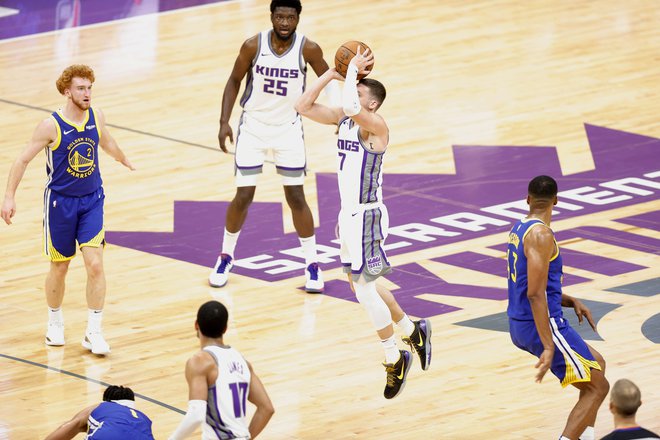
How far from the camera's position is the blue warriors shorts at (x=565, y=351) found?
7.55m

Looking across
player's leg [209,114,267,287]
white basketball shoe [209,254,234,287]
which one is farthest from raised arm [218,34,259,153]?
white basketball shoe [209,254,234,287]

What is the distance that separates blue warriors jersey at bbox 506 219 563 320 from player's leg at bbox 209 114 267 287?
3504 millimetres

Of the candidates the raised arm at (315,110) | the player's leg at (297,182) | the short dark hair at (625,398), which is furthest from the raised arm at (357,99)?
the short dark hair at (625,398)

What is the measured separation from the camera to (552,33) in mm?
17750

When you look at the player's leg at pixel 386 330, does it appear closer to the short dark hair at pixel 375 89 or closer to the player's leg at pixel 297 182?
the short dark hair at pixel 375 89

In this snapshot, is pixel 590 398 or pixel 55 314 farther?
pixel 55 314

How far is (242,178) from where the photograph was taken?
426 inches

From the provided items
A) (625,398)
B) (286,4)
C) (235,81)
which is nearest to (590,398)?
(625,398)

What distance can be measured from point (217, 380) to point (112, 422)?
96 cm

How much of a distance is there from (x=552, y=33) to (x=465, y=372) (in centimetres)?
936

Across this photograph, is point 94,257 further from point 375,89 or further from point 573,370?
point 573,370

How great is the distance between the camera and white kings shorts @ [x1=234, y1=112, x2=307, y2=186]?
1080cm

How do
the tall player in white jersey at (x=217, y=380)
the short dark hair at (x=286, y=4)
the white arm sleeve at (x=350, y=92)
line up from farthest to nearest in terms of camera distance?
the short dark hair at (x=286, y=4)
the white arm sleeve at (x=350, y=92)
the tall player in white jersey at (x=217, y=380)

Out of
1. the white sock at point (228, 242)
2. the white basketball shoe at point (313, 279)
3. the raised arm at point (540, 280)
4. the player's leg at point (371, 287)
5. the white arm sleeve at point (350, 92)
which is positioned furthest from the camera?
the white sock at point (228, 242)
